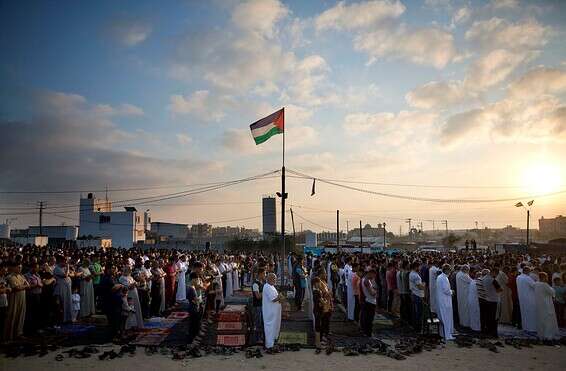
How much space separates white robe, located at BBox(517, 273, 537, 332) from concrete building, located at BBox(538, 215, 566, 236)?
124131 mm

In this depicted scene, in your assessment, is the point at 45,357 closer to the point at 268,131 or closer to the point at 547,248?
the point at 268,131

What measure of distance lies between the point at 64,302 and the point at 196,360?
584 cm

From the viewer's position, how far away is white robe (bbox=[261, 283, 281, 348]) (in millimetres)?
9695

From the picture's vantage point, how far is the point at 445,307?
1103 cm

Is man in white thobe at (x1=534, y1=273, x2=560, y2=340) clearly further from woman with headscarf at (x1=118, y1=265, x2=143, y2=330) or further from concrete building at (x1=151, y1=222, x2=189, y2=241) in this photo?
concrete building at (x1=151, y1=222, x2=189, y2=241)

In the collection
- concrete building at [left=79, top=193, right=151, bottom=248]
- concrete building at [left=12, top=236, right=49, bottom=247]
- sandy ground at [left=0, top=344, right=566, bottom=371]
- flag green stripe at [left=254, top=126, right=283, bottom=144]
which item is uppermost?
flag green stripe at [left=254, top=126, right=283, bottom=144]

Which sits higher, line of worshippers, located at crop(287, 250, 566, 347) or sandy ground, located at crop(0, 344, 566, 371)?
line of worshippers, located at crop(287, 250, 566, 347)

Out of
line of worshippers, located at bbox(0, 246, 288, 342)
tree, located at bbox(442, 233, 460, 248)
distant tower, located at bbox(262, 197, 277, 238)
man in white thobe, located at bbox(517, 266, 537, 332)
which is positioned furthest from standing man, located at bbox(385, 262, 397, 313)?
distant tower, located at bbox(262, 197, 277, 238)

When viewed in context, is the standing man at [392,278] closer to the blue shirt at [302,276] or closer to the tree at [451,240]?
the blue shirt at [302,276]

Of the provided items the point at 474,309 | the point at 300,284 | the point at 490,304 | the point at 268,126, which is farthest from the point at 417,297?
the point at 268,126

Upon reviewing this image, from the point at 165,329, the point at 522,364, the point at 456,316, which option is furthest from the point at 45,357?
the point at 456,316

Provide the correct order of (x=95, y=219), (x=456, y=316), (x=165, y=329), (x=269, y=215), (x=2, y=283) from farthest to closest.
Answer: (x=269, y=215) → (x=95, y=219) → (x=456, y=316) → (x=165, y=329) → (x=2, y=283)

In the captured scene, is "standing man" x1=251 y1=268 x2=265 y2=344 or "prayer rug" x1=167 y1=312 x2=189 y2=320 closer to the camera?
"standing man" x1=251 y1=268 x2=265 y2=344

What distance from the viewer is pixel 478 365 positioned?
8375mm
